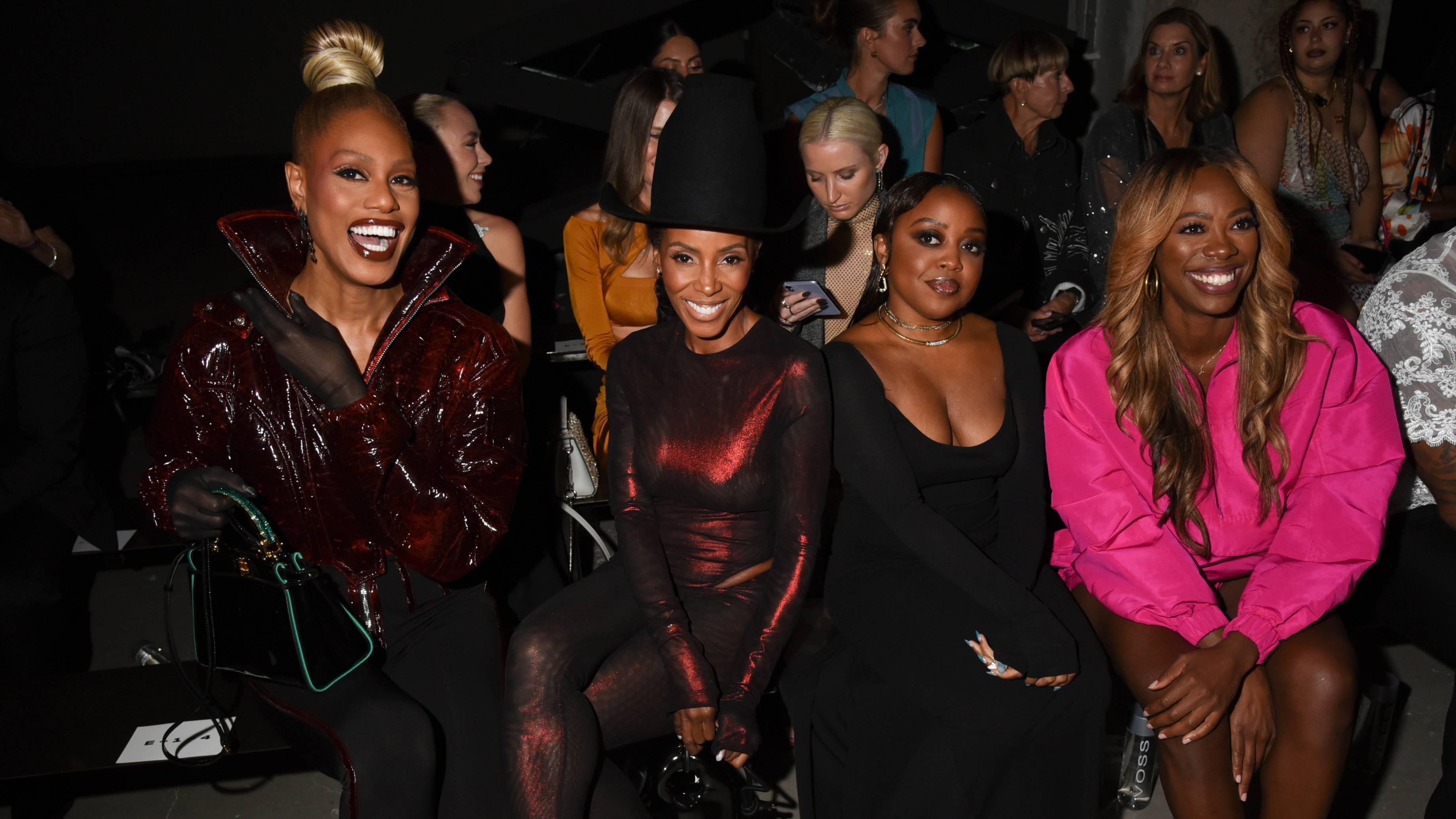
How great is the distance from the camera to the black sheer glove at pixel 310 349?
212 centimetres

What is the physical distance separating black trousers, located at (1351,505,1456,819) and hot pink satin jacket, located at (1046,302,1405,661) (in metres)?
0.37

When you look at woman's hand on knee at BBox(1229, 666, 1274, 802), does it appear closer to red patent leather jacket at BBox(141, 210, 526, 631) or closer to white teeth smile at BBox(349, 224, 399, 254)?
red patent leather jacket at BBox(141, 210, 526, 631)

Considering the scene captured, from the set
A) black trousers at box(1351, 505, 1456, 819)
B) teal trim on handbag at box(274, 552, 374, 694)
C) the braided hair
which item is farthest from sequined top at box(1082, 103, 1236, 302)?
teal trim on handbag at box(274, 552, 374, 694)

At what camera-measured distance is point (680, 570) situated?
2.39 metres

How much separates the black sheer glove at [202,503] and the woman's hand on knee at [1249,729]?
2.25m

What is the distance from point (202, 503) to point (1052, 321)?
2.95 metres

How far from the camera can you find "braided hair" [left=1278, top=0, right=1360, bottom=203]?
4.07m

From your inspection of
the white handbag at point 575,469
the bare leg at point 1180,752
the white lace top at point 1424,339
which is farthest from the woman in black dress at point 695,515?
the white lace top at point 1424,339

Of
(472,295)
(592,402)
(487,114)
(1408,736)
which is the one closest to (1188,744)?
(1408,736)

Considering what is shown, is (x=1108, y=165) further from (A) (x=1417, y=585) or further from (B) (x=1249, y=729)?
(B) (x=1249, y=729)

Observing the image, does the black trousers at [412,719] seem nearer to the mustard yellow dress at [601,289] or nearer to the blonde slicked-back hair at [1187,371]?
the mustard yellow dress at [601,289]

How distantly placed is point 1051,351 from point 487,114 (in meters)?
5.12

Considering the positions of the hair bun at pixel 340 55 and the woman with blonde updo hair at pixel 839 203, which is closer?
the hair bun at pixel 340 55

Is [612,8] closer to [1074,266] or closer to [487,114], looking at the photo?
[487,114]
